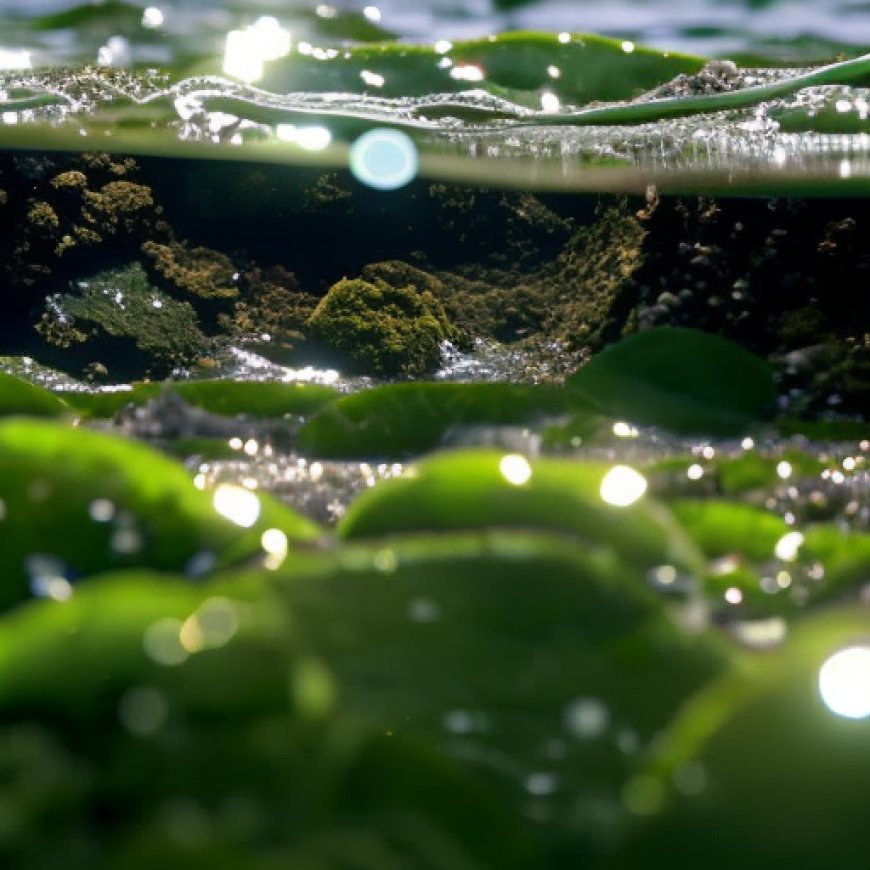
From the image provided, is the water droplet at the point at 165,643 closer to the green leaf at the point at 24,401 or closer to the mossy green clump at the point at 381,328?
the green leaf at the point at 24,401

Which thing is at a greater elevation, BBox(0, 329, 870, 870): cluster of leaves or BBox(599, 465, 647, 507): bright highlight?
BBox(599, 465, 647, 507): bright highlight

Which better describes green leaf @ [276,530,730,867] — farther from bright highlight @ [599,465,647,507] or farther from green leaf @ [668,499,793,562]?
green leaf @ [668,499,793,562]

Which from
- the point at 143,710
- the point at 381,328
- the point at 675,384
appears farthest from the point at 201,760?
the point at 381,328

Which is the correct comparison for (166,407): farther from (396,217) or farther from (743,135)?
(743,135)

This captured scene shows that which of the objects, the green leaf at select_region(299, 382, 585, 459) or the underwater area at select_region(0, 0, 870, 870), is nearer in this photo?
the underwater area at select_region(0, 0, 870, 870)

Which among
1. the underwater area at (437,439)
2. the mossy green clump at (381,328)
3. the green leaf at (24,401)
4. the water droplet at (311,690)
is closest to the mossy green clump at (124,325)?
the underwater area at (437,439)

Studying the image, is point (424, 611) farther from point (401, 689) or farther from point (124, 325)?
point (124, 325)


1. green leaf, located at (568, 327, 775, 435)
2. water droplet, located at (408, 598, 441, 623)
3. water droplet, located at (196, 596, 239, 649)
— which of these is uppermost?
water droplet, located at (196, 596, 239, 649)

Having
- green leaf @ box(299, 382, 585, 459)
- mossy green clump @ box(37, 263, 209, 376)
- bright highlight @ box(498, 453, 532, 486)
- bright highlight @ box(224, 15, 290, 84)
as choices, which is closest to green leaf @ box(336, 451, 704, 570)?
bright highlight @ box(498, 453, 532, 486)
